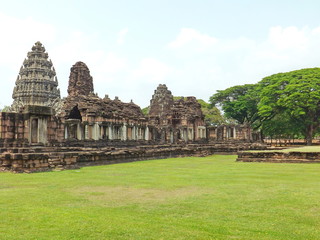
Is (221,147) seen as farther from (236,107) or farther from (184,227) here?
(184,227)

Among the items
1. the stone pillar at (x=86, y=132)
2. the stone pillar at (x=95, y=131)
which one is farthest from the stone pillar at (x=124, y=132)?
the stone pillar at (x=86, y=132)

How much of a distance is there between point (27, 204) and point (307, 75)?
4070 cm

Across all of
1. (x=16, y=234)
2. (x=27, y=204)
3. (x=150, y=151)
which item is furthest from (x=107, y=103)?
(x=16, y=234)

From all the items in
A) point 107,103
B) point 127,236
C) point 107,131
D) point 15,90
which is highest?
point 15,90

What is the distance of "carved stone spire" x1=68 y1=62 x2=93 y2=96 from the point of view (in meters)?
33.7

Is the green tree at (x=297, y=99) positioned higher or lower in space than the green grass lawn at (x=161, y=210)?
higher

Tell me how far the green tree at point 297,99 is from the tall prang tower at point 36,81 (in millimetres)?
45054

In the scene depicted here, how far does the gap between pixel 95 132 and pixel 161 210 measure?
19708 mm

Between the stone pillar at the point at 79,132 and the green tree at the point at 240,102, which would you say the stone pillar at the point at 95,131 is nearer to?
the stone pillar at the point at 79,132

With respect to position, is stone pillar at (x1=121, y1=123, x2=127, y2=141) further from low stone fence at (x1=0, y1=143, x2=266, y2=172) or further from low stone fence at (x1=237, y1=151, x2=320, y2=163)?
low stone fence at (x1=237, y1=151, x2=320, y2=163)

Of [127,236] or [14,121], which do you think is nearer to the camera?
[127,236]

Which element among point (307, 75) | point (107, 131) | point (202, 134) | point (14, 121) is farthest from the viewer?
point (307, 75)

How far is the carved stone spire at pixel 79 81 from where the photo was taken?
1327 inches

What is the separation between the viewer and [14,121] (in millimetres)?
17062
